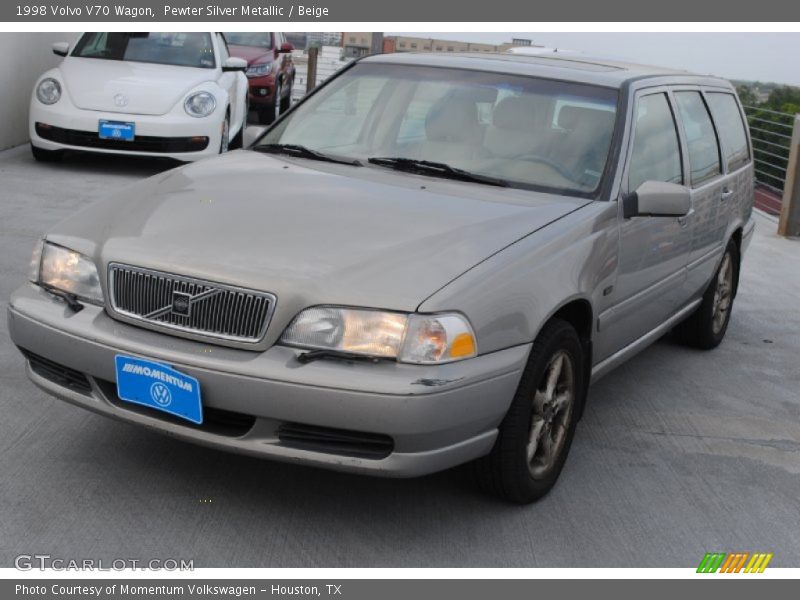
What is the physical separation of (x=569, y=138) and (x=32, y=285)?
214 centimetres

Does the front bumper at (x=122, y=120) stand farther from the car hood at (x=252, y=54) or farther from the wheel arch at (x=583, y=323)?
the wheel arch at (x=583, y=323)

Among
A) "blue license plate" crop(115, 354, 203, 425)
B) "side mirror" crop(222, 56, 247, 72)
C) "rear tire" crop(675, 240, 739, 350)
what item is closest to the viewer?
"blue license plate" crop(115, 354, 203, 425)

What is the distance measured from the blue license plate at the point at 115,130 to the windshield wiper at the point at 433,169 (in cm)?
609

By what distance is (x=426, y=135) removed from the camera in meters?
4.70

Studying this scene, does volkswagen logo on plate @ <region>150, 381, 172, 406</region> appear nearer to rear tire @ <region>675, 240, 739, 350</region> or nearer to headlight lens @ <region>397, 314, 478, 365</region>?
headlight lens @ <region>397, 314, 478, 365</region>

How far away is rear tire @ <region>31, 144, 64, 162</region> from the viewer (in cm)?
1045

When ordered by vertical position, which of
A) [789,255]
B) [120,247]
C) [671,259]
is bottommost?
[789,255]

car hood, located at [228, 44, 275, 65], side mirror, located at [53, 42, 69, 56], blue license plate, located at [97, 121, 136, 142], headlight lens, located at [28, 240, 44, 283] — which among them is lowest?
car hood, located at [228, 44, 275, 65]

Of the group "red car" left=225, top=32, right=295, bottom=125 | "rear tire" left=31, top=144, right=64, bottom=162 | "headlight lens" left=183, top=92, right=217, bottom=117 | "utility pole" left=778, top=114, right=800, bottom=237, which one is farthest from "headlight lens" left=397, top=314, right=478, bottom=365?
"red car" left=225, top=32, right=295, bottom=125

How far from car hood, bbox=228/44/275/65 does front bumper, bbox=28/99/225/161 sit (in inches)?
212

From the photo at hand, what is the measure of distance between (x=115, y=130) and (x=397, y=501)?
7060mm

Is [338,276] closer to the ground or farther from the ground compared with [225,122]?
farther from the ground
